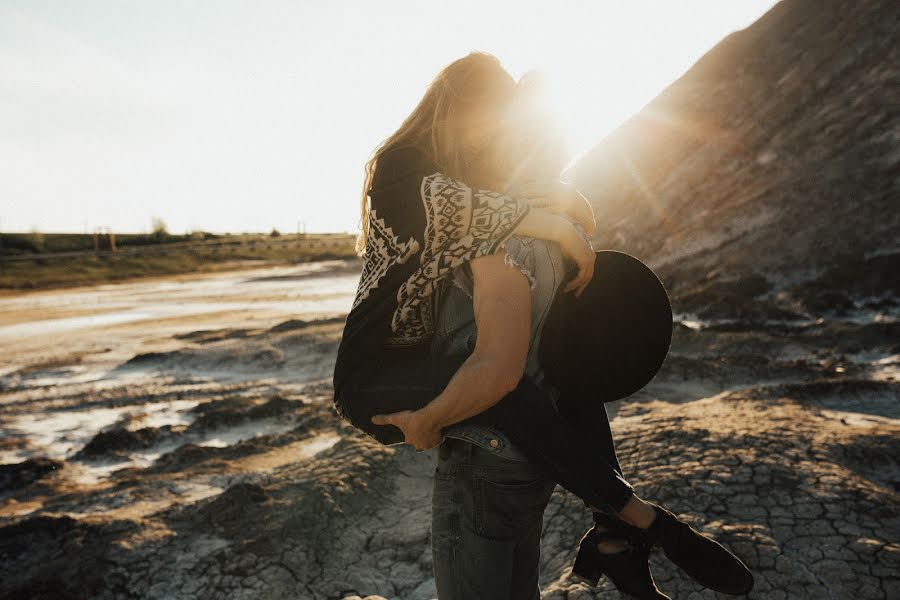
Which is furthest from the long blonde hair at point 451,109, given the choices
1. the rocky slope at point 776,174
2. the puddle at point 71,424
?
the rocky slope at point 776,174

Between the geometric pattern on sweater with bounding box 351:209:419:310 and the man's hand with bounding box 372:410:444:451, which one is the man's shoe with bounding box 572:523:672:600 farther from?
the geometric pattern on sweater with bounding box 351:209:419:310

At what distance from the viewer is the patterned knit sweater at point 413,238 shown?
1192 millimetres

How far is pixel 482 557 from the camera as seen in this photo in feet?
4.30

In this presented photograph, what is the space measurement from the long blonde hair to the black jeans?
46 centimetres

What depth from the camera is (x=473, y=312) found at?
130cm

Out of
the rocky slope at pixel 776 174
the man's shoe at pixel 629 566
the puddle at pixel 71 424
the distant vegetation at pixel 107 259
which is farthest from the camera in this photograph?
the distant vegetation at pixel 107 259

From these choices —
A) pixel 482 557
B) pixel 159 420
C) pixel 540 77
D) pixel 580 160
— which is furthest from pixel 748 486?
pixel 580 160

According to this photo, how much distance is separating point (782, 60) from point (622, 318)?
17.7 meters

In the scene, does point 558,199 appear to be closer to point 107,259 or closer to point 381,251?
point 381,251

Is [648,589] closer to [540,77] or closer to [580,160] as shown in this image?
[540,77]

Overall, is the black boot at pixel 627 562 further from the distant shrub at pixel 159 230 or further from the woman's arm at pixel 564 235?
the distant shrub at pixel 159 230

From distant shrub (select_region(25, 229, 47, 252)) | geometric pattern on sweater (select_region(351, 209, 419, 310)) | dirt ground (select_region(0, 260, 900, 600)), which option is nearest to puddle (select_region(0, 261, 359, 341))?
dirt ground (select_region(0, 260, 900, 600))

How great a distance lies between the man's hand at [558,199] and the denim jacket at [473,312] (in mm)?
152

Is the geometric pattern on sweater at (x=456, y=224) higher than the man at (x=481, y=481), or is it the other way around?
the geometric pattern on sweater at (x=456, y=224)
